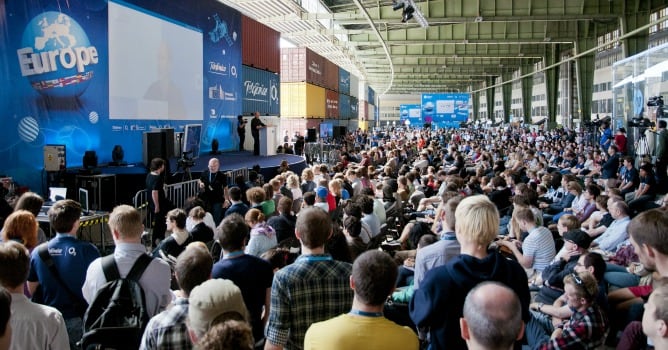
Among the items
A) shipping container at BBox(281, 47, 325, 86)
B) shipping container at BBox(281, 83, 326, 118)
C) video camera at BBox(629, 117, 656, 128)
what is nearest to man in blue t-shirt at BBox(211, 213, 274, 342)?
video camera at BBox(629, 117, 656, 128)

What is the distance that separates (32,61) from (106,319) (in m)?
9.63

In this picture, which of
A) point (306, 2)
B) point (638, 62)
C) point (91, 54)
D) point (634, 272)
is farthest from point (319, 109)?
point (634, 272)

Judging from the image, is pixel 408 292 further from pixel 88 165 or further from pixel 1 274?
pixel 88 165

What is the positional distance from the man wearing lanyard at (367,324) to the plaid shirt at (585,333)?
1800mm

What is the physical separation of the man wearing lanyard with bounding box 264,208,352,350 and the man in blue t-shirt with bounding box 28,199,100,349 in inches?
69.1

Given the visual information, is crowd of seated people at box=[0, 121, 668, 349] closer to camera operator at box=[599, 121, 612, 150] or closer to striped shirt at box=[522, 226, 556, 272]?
striped shirt at box=[522, 226, 556, 272]

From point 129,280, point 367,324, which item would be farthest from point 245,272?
point 367,324

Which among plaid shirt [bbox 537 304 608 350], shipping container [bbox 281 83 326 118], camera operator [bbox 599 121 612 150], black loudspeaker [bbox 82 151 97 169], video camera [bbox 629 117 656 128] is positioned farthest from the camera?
shipping container [bbox 281 83 326 118]

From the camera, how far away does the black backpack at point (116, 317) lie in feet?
11.5

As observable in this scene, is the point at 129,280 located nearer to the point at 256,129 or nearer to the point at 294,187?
the point at 294,187

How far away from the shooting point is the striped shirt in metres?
6.51

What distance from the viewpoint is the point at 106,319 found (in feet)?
11.6

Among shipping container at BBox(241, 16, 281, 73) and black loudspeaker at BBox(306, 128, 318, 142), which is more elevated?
shipping container at BBox(241, 16, 281, 73)

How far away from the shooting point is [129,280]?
12.1 feet
